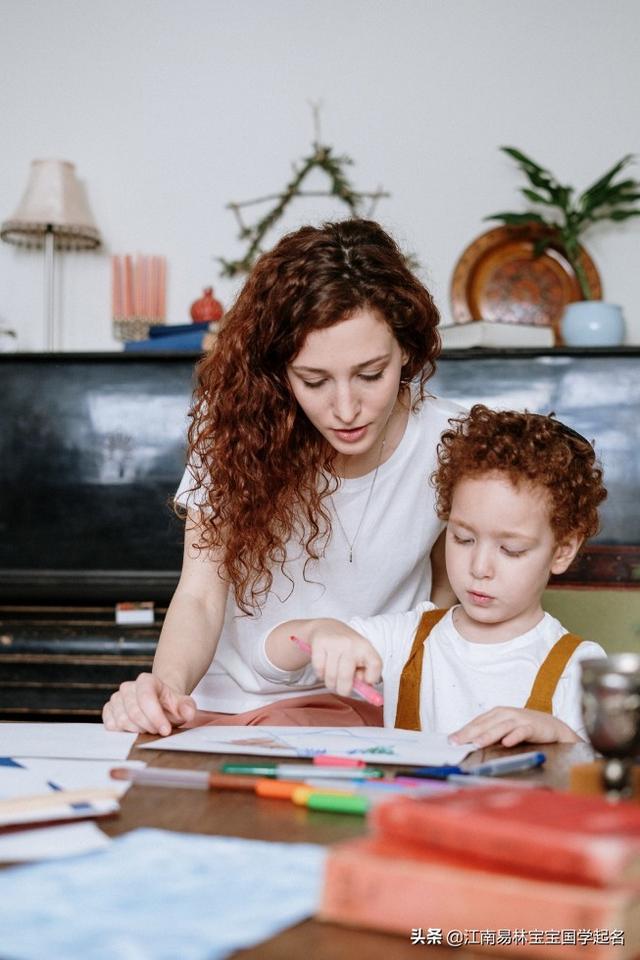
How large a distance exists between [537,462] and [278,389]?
0.43 m

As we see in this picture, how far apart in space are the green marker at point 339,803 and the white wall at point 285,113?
9.27 ft

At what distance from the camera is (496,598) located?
5.06 ft

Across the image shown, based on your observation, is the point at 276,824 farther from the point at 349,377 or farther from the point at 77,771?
the point at 349,377

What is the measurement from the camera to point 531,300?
138 inches

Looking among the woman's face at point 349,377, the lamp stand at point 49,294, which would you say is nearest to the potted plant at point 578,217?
the lamp stand at point 49,294

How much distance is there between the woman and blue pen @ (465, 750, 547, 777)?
1.92ft

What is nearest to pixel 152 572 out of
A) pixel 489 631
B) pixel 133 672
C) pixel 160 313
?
pixel 133 672

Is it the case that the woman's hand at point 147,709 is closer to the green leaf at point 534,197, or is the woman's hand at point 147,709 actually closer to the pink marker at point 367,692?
the pink marker at point 367,692

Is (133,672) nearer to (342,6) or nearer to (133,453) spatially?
(133,453)

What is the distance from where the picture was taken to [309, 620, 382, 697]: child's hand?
4.00 ft

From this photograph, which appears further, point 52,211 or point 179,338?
point 52,211

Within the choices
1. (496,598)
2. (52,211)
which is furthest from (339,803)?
(52,211)

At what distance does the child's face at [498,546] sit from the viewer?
153 cm

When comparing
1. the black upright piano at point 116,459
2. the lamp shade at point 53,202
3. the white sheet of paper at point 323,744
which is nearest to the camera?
the white sheet of paper at point 323,744
